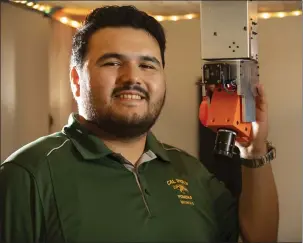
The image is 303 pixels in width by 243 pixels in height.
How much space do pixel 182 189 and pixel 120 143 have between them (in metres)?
0.13

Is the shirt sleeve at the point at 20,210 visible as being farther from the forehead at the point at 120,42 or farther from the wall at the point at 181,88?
the wall at the point at 181,88

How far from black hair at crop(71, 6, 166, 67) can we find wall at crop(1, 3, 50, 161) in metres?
0.51

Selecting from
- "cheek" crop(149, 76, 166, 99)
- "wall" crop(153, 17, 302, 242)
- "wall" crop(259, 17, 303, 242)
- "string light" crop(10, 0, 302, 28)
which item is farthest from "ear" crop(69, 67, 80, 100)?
"wall" crop(259, 17, 303, 242)

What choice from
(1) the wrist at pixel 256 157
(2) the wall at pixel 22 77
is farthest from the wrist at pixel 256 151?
(2) the wall at pixel 22 77

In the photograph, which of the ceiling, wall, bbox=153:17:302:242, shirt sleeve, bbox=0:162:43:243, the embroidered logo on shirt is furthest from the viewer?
wall, bbox=153:17:302:242

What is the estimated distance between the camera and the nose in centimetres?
70

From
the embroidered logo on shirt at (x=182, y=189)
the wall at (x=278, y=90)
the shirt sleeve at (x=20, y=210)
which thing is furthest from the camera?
the wall at (x=278, y=90)

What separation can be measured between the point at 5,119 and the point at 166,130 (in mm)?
479

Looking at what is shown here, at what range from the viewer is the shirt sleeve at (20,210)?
0.66m

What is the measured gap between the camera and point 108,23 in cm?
74

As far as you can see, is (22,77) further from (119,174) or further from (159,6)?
(119,174)

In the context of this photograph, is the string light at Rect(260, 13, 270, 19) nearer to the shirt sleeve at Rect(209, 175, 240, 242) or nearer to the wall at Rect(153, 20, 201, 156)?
the wall at Rect(153, 20, 201, 156)

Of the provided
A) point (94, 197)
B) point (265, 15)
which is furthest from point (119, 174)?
point (265, 15)

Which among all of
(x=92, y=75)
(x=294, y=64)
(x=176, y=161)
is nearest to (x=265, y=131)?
(x=176, y=161)
